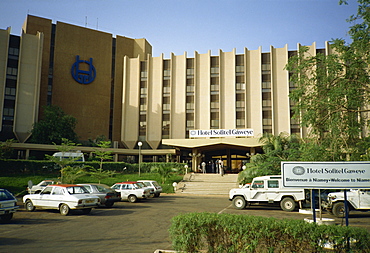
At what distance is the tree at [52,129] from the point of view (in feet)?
136

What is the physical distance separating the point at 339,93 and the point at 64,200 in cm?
1282

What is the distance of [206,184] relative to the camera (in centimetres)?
3162

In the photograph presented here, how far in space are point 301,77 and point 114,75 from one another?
143ft

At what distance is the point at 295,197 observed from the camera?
16438mm

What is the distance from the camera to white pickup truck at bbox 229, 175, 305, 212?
16.5m

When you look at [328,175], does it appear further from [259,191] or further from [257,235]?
[259,191]

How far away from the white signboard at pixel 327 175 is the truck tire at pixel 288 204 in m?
8.48

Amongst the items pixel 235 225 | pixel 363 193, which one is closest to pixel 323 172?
pixel 235 225

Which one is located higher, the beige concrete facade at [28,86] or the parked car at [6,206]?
the beige concrete facade at [28,86]

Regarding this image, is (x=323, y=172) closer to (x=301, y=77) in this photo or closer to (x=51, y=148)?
(x=301, y=77)

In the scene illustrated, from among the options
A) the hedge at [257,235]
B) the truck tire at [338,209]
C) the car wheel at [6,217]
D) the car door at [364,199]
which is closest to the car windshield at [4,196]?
the car wheel at [6,217]

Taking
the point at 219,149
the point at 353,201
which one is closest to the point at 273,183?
the point at 353,201

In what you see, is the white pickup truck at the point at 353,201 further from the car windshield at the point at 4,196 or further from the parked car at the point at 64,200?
the car windshield at the point at 4,196

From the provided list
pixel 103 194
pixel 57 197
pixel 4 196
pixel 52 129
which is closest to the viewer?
pixel 4 196
